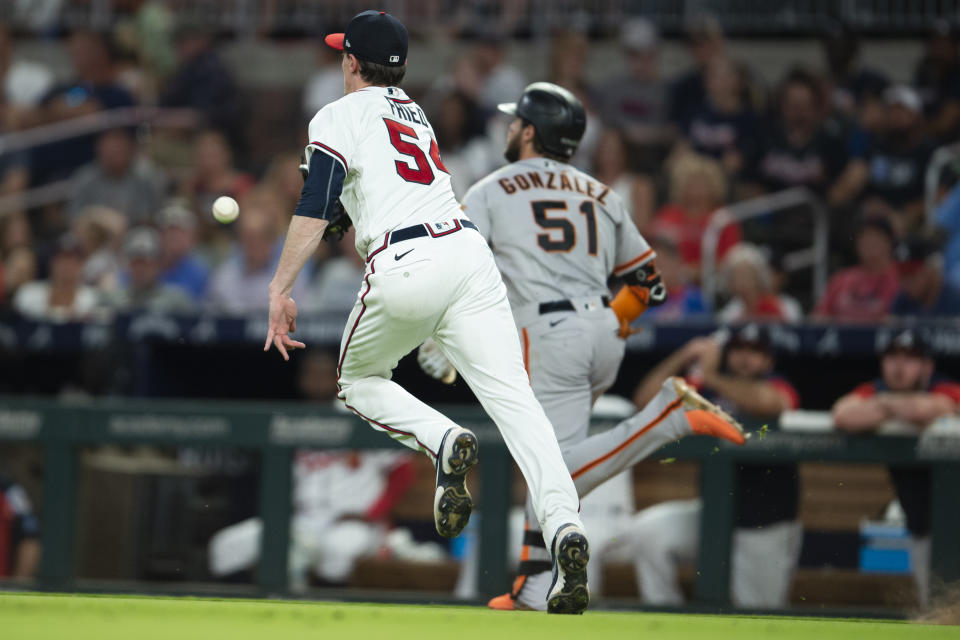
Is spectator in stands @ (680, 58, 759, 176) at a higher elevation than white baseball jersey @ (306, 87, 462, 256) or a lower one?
higher

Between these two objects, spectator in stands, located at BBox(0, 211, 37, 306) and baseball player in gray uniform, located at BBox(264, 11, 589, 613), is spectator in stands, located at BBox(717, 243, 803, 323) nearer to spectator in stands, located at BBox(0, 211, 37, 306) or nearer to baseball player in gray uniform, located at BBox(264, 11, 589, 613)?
baseball player in gray uniform, located at BBox(264, 11, 589, 613)

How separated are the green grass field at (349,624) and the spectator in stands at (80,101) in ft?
27.0

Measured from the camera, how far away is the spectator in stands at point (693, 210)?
9289mm

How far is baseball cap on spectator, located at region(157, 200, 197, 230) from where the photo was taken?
10016 mm

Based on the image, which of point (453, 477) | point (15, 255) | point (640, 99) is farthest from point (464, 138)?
point (453, 477)

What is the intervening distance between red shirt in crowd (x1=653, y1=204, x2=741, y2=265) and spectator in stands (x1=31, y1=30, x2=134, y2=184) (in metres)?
5.71

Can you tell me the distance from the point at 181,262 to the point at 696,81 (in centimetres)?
455

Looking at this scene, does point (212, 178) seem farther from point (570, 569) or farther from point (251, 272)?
point (570, 569)

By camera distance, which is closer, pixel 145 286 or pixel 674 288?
pixel 674 288

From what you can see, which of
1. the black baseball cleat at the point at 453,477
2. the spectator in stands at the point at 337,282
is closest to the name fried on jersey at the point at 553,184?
the black baseball cleat at the point at 453,477

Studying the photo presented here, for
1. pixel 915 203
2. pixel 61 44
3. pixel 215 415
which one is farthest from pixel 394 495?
pixel 61 44

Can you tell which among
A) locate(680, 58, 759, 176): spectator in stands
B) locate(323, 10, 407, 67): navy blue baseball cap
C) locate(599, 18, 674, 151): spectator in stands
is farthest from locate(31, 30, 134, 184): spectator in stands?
locate(323, 10, 407, 67): navy blue baseball cap

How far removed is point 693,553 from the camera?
7.19 meters

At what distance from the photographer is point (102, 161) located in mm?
11203
